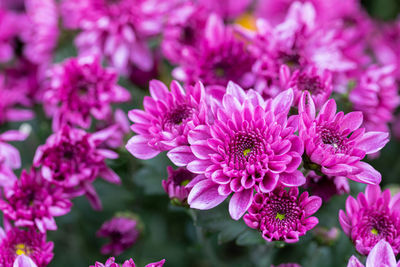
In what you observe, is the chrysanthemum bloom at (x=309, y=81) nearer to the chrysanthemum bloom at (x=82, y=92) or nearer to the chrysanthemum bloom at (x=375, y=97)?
the chrysanthemum bloom at (x=375, y=97)

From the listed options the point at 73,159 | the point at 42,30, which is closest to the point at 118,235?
the point at 73,159

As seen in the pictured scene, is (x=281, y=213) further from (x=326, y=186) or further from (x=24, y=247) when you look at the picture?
(x=24, y=247)

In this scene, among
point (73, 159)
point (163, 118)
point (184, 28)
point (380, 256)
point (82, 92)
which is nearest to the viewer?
point (380, 256)

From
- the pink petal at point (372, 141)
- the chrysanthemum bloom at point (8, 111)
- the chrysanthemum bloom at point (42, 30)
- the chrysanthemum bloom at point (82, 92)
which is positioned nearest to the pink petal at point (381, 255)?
the pink petal at point (372, 141)

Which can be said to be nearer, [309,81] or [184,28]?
[309,81]

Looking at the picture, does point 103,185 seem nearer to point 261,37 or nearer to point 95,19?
point 95,19

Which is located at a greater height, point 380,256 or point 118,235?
point 380,256
